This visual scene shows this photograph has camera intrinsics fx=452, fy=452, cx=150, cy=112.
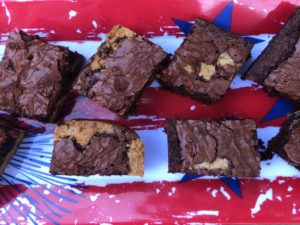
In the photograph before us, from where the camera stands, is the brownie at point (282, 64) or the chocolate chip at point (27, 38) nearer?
the brownie at point (282, 64)

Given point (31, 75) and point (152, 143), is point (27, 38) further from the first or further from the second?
point (152, 143)

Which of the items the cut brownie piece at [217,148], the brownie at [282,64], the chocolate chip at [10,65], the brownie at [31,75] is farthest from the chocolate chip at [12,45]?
the brownie at [282,64]

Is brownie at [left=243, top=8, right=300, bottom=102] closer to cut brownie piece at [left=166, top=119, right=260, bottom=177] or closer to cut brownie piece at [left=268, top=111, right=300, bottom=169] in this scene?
cut brownie piece at [left=268, top=111, right=300, bottom=169]

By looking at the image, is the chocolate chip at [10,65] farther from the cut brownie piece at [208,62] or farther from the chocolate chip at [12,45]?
the cut brownie piece at [208,62]

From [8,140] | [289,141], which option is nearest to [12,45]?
[8,140]

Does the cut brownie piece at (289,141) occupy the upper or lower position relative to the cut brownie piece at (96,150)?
upper

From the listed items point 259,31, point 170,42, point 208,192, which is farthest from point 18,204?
point 259,31

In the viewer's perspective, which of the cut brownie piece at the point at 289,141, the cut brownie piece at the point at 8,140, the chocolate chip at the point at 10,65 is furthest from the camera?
the cut brownie piece at the point at 8,140
